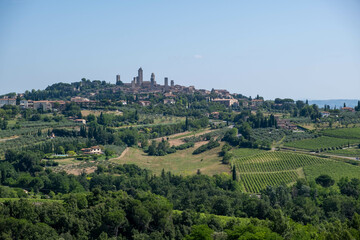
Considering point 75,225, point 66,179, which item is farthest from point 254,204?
point 66,179

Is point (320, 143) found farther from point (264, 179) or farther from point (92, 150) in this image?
point (92, 150)

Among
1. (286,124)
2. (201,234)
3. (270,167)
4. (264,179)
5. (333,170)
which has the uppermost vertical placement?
(286,124)

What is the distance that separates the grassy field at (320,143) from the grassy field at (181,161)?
10827 mm

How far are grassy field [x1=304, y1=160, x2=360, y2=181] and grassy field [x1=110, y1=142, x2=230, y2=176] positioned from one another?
937 centimetres

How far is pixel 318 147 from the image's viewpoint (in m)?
53.0

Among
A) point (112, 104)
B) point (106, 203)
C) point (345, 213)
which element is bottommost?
point (345, 213)

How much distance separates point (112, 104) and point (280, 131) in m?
41.0

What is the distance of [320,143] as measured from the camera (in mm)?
54562

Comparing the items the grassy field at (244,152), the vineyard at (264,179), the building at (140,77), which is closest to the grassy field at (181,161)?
the grassy field at (244,152)

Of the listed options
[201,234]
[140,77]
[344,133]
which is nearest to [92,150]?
[344,133]

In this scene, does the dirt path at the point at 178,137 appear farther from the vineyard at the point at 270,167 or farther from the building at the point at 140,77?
the building at the point at 140,77

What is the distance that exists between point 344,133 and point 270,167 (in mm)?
16772

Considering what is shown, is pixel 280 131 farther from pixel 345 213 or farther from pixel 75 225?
pixel 75 225

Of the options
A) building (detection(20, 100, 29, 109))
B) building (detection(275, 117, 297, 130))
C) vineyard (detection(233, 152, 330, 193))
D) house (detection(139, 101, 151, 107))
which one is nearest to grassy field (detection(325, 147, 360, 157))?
vineyard (detection(233, 152, 330, 193))
